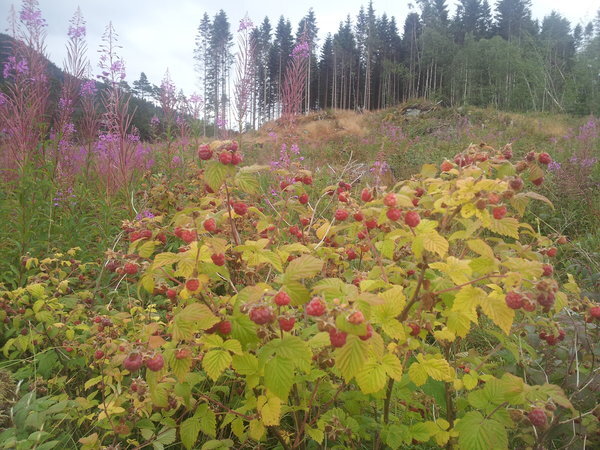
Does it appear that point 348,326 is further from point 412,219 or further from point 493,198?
point 493,198

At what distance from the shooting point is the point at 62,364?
1.94m

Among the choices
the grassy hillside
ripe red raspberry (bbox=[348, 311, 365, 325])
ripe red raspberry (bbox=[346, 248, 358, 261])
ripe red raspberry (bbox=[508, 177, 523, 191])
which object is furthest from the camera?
the grassy hillside

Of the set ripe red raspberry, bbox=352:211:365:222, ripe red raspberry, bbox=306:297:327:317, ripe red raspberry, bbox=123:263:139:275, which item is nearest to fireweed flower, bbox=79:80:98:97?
ripe red raspberry, bbox=123:263:139:275

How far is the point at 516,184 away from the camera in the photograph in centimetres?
110

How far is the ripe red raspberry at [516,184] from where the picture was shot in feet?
3.57

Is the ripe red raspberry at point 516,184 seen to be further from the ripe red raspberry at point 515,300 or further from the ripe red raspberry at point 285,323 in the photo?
the ripe red raspberry at point 285,323

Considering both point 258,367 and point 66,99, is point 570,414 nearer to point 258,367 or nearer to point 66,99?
point 258,367

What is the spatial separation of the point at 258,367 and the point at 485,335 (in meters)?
2.10

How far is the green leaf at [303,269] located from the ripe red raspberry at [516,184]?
2.17ft

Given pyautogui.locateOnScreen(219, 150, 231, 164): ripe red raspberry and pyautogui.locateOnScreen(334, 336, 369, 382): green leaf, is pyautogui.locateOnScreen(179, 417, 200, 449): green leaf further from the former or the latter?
pyautogui.locateOnScreen(219, 150, 231, 164): ripe red raspberry

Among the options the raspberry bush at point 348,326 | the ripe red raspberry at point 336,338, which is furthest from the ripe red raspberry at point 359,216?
the ripe red raspberry at point 336,338

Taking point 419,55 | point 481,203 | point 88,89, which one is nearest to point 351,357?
point 481,203

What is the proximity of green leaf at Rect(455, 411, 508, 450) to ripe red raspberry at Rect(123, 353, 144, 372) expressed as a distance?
3.08 ft

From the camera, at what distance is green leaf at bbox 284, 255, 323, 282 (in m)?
0.93
